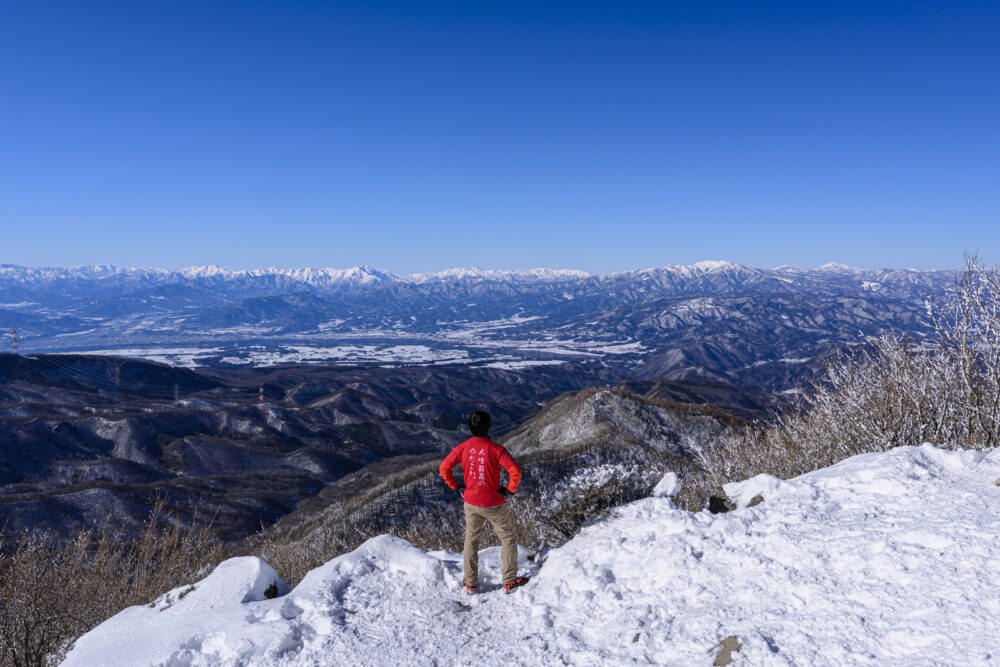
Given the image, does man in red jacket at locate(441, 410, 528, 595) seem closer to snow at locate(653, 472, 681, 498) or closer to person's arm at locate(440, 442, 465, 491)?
person's arm at locate(440, 442, 465, 491)

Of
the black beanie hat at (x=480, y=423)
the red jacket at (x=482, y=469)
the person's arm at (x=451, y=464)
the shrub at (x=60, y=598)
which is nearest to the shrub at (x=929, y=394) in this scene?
the red jacket at (x=482, y=469)

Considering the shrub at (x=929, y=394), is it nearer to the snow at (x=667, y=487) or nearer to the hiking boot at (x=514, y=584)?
the snow at (x=667, y=487)

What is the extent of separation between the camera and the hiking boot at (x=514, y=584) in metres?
7.13

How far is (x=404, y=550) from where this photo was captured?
314 inches

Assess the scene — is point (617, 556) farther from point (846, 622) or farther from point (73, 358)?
point (73, 358)

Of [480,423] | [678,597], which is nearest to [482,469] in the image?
[480,423]

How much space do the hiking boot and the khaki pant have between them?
0.05 m

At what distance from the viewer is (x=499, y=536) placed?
23.5 ft

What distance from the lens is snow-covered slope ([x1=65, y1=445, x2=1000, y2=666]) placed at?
482 cm

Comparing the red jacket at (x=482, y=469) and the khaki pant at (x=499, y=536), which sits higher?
the red jacket at (x=482, y=469)

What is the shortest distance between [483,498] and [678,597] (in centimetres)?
279

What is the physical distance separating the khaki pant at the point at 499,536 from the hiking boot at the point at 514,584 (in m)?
0.05

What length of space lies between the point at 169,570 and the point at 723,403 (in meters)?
109

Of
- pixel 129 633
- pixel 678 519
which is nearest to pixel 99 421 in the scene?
pixel 129 633
